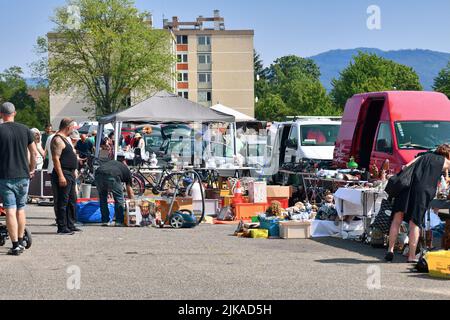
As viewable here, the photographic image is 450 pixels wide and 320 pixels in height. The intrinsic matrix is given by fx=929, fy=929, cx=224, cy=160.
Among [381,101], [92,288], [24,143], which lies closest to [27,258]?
[24,143]

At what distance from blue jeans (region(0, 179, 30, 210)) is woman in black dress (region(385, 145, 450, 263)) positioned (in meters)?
5.01

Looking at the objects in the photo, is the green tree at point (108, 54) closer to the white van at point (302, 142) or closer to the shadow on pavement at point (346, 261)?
the white van at point (302, 142)

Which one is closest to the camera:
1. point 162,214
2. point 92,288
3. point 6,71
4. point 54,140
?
point 92,288

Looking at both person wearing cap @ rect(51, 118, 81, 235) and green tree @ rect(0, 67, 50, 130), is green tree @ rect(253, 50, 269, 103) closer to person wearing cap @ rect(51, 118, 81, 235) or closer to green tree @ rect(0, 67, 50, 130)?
green tree @ rect(0, 67, 50, 130)

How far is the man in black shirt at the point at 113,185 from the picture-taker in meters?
17.5

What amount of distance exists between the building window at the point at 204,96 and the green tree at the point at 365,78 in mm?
18363

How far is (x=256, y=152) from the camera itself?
29.7m

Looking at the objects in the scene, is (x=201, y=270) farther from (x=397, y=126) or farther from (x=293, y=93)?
(x=293, y=93)

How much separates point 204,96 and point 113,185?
387 ft

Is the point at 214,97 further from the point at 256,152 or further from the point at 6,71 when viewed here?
the point at 256,152

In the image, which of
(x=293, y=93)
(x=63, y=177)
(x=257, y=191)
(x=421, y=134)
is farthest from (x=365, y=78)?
(x=63, y=177)

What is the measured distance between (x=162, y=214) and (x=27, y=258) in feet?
18.9

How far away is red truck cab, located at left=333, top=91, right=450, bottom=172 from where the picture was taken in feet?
60.4

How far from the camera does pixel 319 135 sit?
2517 centimetres
